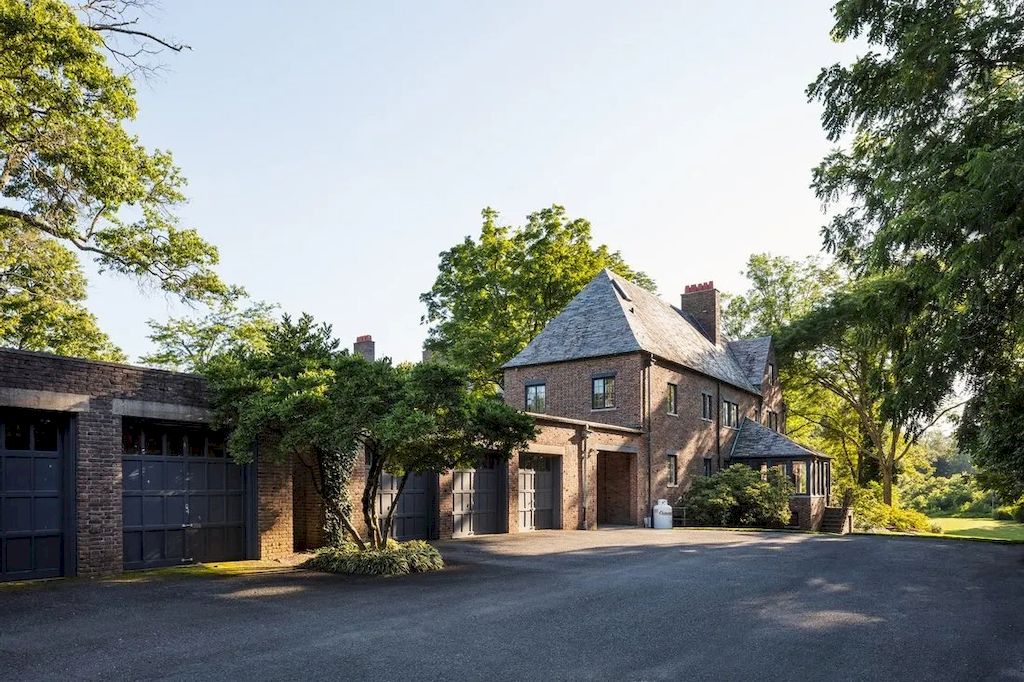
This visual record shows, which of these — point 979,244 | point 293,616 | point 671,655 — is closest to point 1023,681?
point 671,655

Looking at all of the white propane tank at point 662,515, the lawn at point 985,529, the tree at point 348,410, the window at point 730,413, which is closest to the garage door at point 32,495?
the tree at point 348,410

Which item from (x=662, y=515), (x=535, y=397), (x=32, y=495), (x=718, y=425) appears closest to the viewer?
(x=32, y=495)

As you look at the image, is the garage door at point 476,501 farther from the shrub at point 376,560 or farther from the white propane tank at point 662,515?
the white propane tank at point 662,515

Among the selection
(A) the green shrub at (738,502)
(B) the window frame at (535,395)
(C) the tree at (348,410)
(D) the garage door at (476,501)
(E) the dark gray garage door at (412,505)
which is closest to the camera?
(C) the tree at (348,410)

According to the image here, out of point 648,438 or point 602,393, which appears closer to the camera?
point 648,438

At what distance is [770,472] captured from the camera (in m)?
30.8

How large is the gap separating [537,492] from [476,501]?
313 centimetres

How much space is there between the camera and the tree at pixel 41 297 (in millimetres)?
23047

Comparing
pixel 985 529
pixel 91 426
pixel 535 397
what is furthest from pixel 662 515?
pixel 985 529

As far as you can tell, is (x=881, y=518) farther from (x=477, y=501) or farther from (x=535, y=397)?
(x=477, y=501)

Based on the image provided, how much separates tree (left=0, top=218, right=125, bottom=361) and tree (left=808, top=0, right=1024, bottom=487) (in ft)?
72.9

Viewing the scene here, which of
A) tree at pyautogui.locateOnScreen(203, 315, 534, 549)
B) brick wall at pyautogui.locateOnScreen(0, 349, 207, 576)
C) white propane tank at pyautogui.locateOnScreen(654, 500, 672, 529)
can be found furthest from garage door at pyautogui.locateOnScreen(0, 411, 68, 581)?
white propane tank at pyautogui.locateOnScreen(654, 500, 672, 529)

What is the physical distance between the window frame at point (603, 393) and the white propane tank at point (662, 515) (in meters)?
3.95

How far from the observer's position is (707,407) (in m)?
33.6
